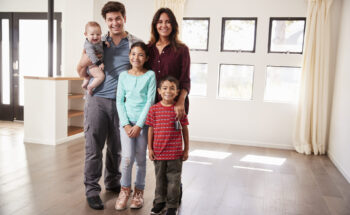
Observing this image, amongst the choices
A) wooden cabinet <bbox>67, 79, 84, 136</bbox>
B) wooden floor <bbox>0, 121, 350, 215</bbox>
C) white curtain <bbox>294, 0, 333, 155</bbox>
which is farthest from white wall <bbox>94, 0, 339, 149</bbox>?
wooden cabinet <bbox>67, 79, 84, 136</bbox>

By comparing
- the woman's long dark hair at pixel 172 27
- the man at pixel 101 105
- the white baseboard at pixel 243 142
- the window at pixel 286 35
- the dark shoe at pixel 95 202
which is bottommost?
the white baseboard at pixel 243 142

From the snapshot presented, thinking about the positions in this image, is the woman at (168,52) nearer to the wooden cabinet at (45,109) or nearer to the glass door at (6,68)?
the wooden cabinet at (45,109)

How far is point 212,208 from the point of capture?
2.54 m

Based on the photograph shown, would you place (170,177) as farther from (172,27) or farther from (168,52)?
(172,27)

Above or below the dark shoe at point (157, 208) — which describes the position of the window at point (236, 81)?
above

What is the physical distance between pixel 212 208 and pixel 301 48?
11.0 feet

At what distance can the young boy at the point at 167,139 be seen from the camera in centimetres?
218

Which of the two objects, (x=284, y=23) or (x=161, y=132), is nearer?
(x=161, y=132)

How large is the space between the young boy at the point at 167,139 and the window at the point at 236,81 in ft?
10.1

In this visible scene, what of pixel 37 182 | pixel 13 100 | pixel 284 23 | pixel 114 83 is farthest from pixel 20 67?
pixel 284 23

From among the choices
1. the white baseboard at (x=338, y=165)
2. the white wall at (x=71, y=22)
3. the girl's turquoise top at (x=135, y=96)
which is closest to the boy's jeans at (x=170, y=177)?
the girl's turquoise top at (x=135, y=96)

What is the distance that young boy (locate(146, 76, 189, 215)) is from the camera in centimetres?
218

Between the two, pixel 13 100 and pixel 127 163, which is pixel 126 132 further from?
pixel 13 100

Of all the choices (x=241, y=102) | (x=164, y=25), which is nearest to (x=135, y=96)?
(x=164, y=25)
